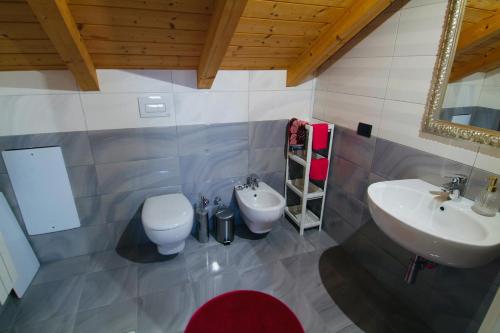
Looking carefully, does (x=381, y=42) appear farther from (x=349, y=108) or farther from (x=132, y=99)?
(x=132, y=99)

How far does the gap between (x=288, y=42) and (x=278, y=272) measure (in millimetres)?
1605

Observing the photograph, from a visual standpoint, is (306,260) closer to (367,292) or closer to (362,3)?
(367,292)

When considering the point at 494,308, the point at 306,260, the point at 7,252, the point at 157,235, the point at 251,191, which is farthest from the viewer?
the point at 251,191

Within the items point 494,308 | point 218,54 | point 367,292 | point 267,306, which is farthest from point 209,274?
point 494,308

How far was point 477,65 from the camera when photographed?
1.25 metres

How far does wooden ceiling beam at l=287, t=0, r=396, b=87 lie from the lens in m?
1.44

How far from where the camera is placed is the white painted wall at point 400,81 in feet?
4.37

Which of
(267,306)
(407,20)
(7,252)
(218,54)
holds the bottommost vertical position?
(267,306)

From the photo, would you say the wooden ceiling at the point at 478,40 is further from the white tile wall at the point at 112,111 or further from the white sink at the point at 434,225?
the white tile wall at the point at 112,111

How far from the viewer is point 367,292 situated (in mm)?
1789

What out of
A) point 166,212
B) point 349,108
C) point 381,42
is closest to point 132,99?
point 166,212

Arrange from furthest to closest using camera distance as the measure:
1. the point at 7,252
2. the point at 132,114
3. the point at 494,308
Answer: the point at 132,114
the point at 7,252
the point at 494,308

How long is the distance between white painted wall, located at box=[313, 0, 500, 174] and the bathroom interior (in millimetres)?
11

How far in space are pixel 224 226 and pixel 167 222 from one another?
1.84ft
